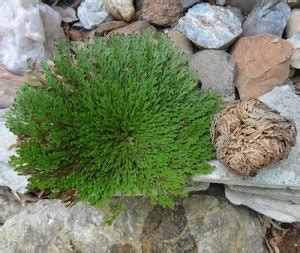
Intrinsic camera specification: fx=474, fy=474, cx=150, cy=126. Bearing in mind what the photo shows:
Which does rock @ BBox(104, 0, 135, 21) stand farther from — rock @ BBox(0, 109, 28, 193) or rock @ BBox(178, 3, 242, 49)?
rock @ BBox(0, 109, 28, 193)

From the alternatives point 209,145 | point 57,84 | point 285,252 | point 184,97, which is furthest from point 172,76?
point 285,252

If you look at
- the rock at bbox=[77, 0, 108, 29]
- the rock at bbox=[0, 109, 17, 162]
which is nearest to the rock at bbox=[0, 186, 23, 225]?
the rock at bbox=[0, 109, 17, 162]

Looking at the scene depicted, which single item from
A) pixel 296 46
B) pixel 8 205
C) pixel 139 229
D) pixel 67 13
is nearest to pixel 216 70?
pixel 296 46

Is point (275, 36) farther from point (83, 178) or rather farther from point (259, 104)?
point (83, 178)

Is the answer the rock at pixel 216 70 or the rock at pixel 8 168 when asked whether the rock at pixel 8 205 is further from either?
the rock at pixel 216 70

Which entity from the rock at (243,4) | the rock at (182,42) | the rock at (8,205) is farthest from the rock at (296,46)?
the rock at (8,205)
